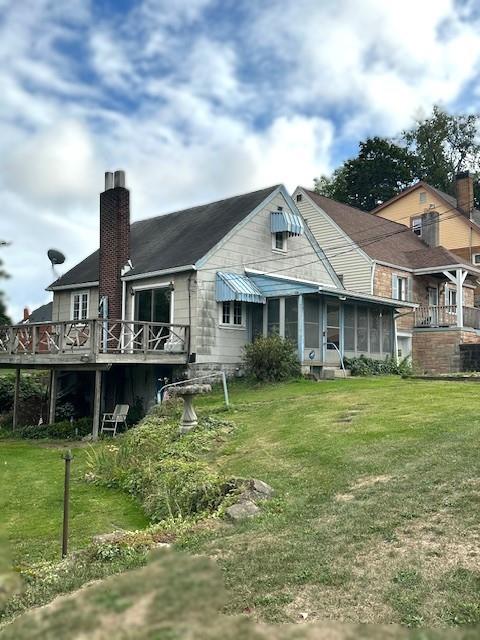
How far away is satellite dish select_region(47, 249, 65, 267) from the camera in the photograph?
24875 mm

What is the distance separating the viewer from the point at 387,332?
2320 centimetres

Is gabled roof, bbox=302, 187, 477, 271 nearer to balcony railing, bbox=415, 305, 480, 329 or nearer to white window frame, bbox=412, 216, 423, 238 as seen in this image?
balcony railing, bbox=415, 305, 480, 329

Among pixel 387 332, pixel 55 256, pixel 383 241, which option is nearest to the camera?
pixel 387 332

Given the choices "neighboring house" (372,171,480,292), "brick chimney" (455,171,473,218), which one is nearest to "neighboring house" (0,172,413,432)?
"neighboring house" (372,171,480,292)

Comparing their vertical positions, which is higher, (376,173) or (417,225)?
(376,173)

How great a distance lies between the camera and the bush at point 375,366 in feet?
68.7

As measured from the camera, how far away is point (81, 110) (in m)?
10.3

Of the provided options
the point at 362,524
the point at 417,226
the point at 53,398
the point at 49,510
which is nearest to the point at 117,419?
the point at 53,398

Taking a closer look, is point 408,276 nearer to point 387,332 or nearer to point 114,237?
point 387,332

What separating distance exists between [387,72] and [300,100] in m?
3.42

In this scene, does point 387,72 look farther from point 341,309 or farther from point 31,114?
point 341,309

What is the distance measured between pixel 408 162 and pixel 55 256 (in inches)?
1437

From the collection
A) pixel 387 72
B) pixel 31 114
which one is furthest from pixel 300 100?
pixel 31 114

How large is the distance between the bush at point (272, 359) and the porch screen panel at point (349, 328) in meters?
3.21
